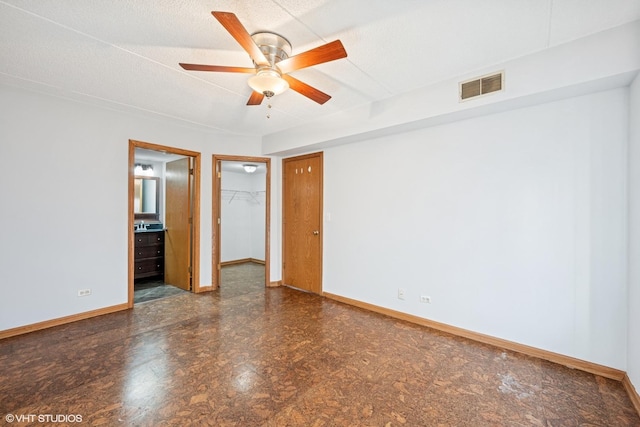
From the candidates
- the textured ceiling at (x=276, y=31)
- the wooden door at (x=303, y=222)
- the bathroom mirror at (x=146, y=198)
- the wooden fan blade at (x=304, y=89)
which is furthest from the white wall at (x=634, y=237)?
the bathroom mirror at (x=146, y=198)

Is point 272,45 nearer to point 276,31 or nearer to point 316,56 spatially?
point 276,31

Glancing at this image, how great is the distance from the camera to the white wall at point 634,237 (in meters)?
1.98

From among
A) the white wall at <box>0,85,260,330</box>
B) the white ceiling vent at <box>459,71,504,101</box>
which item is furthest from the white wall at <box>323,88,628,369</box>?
the white wall at <box>0,85,260,330</box>

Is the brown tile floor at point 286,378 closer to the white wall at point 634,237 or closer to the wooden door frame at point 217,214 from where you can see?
the white wall at point 634,237

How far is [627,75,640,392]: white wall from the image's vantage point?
198cm

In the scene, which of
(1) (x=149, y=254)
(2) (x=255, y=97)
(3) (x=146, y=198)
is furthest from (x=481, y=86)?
(3) (x=146, y=198)

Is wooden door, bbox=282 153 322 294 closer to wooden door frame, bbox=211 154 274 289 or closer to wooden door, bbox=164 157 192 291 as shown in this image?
wooden door frame, bbox=211 154 274 289

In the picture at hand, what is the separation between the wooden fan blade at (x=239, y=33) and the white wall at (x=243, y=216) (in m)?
5.01

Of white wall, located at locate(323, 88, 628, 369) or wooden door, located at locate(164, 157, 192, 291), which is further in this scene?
wooden door, located at locate(164, 157, 192, 291)

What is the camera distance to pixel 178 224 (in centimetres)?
470

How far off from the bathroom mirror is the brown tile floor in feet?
8.73

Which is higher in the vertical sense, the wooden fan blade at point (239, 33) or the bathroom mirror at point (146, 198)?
the wooden fan blade at point (239, 33)

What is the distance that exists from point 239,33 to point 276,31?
1.37ft

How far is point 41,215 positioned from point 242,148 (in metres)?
2.61
